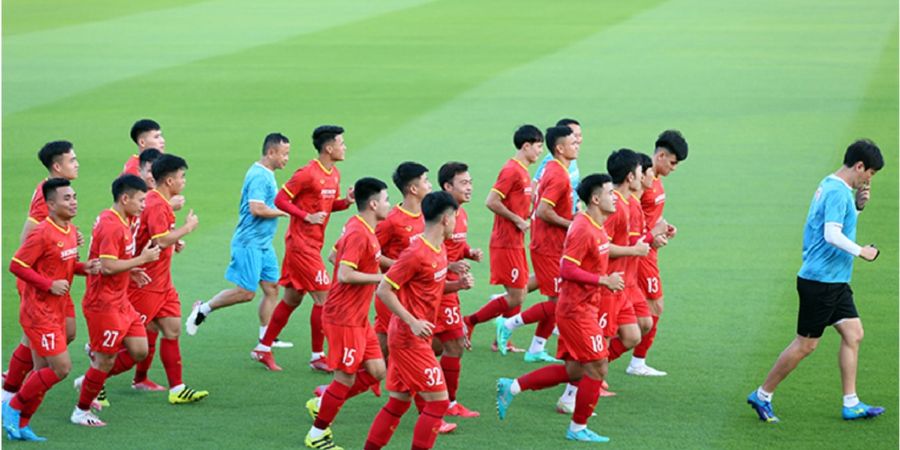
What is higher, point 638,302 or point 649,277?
point 649,277

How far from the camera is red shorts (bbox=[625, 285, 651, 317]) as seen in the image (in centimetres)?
1133

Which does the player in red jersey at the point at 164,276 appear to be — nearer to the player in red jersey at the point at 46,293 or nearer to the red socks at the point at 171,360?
the red socks at the point at 171,360

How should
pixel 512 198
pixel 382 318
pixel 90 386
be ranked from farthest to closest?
pixel 512 198
pixel 382 318
pixel 90 386

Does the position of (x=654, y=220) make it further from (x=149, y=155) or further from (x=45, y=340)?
(x=45, y=340)

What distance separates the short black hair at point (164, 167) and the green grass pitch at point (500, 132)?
182 cm

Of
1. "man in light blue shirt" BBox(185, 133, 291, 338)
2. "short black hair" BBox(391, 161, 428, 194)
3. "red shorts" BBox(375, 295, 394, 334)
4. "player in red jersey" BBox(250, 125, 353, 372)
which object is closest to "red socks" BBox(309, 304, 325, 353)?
"player in red jersey" BBox(250, 125, 353, 372)

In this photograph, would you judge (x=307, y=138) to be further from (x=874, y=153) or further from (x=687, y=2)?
(x=687, y=2)

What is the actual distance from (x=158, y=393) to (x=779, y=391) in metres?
5.04

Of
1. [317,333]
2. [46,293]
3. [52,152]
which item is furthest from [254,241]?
[46,293]

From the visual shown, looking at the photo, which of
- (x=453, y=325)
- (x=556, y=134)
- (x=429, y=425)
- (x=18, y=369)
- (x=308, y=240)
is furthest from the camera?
(x=308, y=240)

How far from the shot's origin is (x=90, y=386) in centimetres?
1028

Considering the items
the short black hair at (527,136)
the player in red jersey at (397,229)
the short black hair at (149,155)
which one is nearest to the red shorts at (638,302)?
the short black hair at (527,136)

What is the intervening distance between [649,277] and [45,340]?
495cm

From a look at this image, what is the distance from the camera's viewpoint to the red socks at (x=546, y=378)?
405 inches
